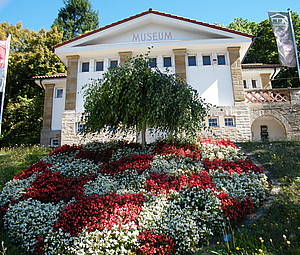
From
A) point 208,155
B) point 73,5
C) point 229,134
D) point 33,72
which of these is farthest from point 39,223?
point 73,5

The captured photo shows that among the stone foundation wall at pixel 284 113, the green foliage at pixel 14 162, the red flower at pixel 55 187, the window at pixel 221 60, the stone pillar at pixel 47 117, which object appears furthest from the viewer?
the stone pillar at pixel 47 117

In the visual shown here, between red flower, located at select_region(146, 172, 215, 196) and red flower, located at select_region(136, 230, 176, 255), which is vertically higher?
red flower, located at select_region(146, 172, 215, 196)

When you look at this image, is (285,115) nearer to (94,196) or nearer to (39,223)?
(94,196)

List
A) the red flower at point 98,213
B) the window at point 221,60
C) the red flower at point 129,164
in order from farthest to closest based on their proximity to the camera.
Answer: the window at point 221,60 < the red flower at point 129,164 < the red flower at point 98,213

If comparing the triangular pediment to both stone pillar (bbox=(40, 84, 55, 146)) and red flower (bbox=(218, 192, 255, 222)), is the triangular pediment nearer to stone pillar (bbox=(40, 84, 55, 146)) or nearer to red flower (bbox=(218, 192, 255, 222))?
stone pillar (bbox=(40, 84, 55, 146))

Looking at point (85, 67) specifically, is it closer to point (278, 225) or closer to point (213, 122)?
point (213, 122)

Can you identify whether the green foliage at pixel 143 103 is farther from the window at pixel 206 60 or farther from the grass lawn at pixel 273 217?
the window at pixel 206 60

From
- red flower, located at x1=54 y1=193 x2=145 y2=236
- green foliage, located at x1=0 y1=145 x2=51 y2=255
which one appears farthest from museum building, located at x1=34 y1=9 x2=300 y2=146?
red flower, located at x1=54 y1=193 x2=145 y2=236

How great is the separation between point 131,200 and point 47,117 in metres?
12.5

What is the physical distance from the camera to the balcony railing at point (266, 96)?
606 inches

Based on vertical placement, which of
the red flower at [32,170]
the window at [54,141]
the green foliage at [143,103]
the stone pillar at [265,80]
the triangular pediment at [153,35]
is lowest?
the red flower at [32,170]

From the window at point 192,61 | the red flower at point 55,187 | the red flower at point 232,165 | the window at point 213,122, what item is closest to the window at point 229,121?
the window at point 213,122

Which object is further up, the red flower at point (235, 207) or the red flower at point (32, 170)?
the red flower at point (32, 170)

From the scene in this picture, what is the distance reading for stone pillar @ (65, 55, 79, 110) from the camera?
52.3 feet
